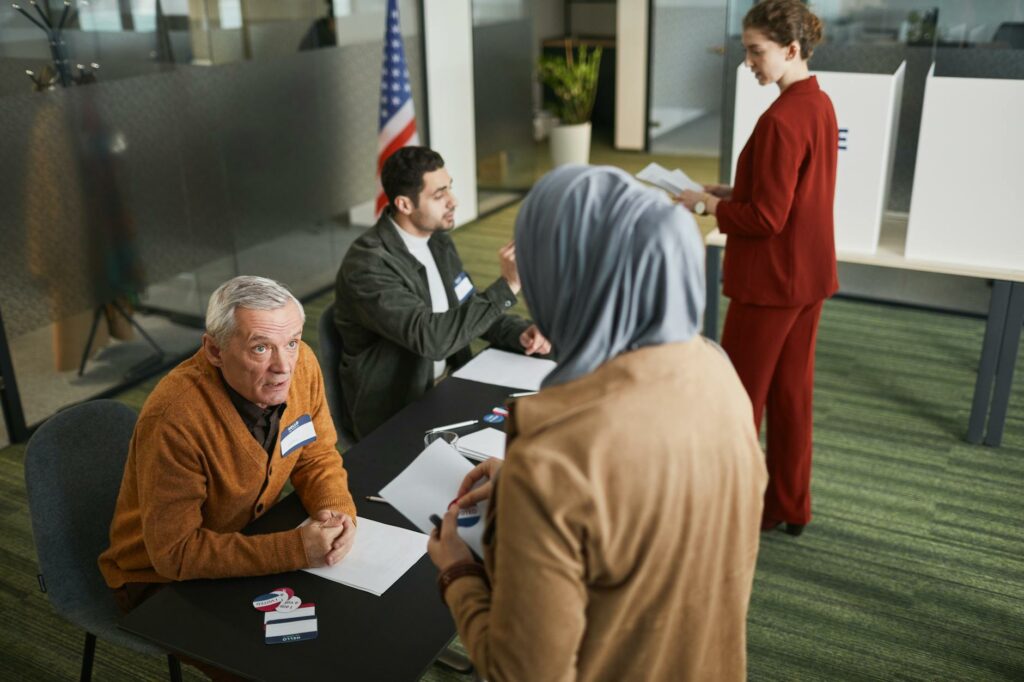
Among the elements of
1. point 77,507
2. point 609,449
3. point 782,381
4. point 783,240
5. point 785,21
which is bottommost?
Result: point 782,381

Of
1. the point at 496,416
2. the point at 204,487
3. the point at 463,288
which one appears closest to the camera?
the point at 204,487

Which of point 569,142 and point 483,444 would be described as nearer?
point 483,444

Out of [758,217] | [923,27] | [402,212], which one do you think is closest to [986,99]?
[758,217]

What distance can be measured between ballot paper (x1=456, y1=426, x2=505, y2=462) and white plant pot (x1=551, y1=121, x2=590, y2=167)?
5979 mm

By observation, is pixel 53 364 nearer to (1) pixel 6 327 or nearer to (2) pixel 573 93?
(1) pixel 6 327

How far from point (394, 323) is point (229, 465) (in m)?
0.78

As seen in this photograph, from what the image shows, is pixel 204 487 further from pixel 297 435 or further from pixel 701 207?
pixel 701 207

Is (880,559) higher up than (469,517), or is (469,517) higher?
(469,517)

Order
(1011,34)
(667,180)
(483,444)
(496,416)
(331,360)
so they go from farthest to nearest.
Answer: (1011,34) → (667,180) → (331,360) → (496,416) → (483,444)

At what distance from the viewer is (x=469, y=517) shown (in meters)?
1.47

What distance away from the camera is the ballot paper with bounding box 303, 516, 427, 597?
1763 mm

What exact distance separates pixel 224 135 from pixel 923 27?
3.56 m

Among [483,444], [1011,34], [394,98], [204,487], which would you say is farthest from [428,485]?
[1011,34]

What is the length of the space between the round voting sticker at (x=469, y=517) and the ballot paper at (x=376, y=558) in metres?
0.35
